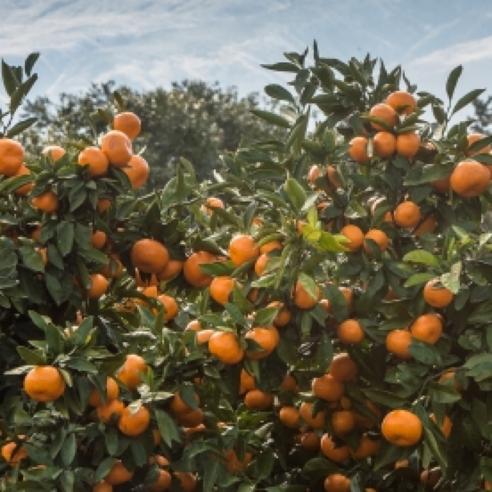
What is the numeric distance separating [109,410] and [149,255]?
37 cm

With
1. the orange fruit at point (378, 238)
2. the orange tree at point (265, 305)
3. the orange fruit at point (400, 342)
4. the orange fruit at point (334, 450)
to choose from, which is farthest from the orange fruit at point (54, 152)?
the orange fruit at point (334, 450)

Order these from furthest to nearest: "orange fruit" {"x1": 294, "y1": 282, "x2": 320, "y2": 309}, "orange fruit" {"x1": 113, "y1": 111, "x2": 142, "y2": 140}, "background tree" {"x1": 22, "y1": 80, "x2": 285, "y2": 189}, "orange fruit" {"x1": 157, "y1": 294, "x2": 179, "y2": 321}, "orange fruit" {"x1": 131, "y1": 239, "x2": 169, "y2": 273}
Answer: "background tree" {"x1": 22, "y1": 80, "x2": 285, "y2": 189} → "orange fruit" {"x1": 157, "y1": 294, "x2": 179, "y2": 321} → "orange fruit" {"x1": 113, "y1": 111, "x2": 142, "y2": 140} → "orange fruit" {"x1": 131, "y1": 239, "x2": 169, "y2": 273} → "orange fruit" {"x1": 294, "y1": 282, "x2": 320, "y2": 309}

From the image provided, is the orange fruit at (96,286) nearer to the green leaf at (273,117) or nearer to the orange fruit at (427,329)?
the green leaf at (273,117)

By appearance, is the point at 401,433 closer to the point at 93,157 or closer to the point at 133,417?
the point at 133,417

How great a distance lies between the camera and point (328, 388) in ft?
6.10

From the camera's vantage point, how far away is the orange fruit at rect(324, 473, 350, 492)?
1.93 metres

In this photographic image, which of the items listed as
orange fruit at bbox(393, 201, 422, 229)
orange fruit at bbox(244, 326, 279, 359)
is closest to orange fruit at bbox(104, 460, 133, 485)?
orange fruit at bbox(244, 326, 279, 359)

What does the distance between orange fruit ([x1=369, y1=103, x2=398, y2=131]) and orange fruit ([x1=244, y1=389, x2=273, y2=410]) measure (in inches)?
26.7

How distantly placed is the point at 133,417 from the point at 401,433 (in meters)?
0.52

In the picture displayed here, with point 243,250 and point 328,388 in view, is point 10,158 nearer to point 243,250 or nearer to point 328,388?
point 243,250

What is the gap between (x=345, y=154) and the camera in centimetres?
192

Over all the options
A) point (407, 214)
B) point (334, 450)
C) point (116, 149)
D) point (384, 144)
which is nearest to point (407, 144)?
point (384, 144)

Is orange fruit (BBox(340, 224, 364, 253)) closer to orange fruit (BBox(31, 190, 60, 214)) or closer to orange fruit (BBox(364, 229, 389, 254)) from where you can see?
orange fruit (BBox(364, 229, 389, 254))

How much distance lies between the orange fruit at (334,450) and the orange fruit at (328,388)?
163 mm
